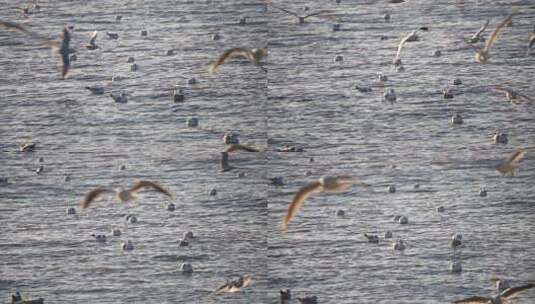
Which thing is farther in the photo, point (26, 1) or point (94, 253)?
point (26, 1)

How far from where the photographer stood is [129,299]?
24.5ft

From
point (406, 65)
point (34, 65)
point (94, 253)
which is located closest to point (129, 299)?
point (94, 253)

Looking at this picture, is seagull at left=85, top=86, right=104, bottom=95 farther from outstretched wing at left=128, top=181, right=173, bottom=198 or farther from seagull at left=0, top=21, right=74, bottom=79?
outstretched wing at left=128, top=181, right=173, bottom=198

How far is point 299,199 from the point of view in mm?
7418

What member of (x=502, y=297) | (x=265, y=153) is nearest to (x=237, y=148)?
(x=265, y=153)

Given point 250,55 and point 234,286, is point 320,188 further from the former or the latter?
point 250,55

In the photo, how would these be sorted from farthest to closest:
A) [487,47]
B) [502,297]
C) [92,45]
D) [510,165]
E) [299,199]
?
[92,45], [487,47], [510,165], [299,199], [502,297]

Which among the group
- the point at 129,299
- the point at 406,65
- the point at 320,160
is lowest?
the point at 129,299

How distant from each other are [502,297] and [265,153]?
1.45 m

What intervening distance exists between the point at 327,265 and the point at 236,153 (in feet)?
2.58

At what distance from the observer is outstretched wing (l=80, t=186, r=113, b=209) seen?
24.8 feet

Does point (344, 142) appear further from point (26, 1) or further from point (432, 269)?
point (26, 1)

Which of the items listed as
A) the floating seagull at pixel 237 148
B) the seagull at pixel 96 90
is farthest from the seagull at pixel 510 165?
the seagull at pixel 96 90

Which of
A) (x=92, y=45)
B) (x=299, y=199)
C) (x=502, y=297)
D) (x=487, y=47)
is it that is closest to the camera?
(x=502, y=297)
